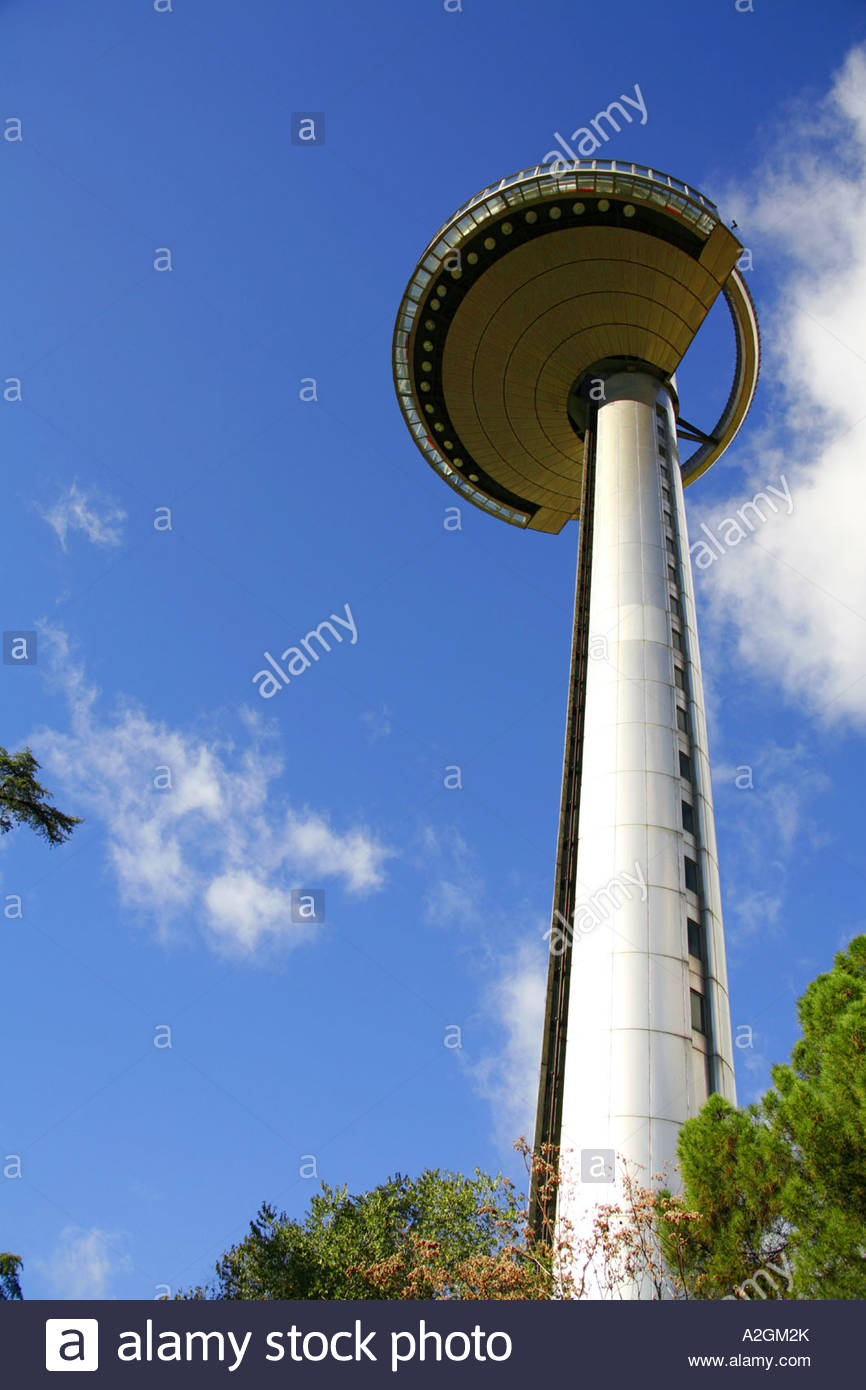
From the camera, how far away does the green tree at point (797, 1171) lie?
12.6 meters

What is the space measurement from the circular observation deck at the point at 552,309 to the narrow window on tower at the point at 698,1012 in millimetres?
27563

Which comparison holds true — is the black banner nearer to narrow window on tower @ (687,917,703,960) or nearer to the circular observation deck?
narrow window on tower @ (687,917,703,960)

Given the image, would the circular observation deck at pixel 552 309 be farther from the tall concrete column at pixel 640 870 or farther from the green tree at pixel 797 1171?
the green tree at pixel 797 1171

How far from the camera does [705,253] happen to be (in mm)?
39500

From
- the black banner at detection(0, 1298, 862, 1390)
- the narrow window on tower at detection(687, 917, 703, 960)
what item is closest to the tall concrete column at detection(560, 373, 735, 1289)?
the narrow window on tower at detection(687, 917, 703, 960)
